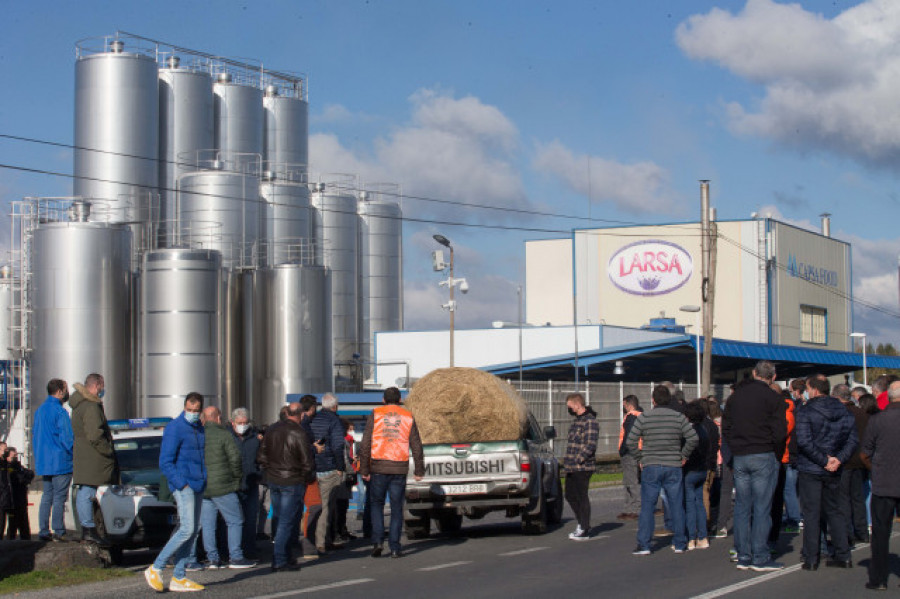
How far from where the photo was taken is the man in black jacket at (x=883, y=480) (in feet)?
32.5

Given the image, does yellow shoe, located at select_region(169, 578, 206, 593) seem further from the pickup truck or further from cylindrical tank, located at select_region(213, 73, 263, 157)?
cylindrical tank, located at select_region(213, 73, 263, 157)

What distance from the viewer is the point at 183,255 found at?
1501 inches

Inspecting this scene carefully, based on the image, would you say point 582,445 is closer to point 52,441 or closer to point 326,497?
point 326,497

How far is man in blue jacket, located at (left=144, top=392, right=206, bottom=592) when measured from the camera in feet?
35.1

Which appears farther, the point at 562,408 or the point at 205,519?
the point at 562,408

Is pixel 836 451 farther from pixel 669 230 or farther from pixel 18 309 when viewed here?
pixel 669 230

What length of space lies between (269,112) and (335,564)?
42773 mm

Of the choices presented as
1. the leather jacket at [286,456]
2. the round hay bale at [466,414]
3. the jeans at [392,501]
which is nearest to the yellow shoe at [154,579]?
the leather jacket at [286,456]

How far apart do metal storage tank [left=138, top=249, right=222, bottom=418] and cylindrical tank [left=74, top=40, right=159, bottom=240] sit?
5.79 m

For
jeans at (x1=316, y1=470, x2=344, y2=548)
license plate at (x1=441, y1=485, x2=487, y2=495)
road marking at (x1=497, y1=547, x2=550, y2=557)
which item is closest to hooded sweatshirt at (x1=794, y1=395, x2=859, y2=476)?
road marking at (x1=497, y1=547, x2=550, y2=557)

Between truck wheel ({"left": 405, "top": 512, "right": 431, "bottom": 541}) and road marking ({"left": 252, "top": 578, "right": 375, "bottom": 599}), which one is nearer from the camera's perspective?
road marking ({"left": 252, "top": 578, "right": 375, "bottom": 599})

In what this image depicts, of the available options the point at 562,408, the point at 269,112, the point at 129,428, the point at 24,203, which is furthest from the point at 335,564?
the point at 269,112

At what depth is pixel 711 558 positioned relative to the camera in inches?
487

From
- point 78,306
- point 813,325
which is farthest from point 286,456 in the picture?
point 813,325
